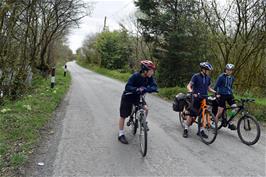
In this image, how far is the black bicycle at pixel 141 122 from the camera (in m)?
6.15

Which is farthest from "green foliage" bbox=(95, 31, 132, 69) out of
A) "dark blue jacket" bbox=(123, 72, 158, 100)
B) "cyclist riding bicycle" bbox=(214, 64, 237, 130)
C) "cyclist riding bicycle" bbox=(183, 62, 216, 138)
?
"dark blue jacket" bbox=(123, 72, 158, 100)

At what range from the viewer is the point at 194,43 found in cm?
1792

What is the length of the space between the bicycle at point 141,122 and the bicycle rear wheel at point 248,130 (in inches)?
98.1

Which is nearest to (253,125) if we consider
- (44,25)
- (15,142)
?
(15,142)

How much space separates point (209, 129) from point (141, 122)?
1.82 meters

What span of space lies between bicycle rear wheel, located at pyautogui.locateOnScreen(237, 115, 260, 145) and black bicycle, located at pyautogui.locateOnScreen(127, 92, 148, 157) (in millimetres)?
2491

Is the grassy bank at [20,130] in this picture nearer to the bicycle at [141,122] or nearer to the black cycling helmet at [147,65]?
the bicycle at [141,122]

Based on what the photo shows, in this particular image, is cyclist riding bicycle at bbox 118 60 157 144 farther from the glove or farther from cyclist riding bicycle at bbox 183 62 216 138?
cyclist riding bicycle at bbox 183 62 216 138

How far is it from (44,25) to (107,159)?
18957mm

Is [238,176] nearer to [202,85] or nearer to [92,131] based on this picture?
[202,85]

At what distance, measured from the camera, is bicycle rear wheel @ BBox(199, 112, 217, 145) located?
23.3 feet

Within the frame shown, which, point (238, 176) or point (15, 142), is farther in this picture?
point (15, 142)

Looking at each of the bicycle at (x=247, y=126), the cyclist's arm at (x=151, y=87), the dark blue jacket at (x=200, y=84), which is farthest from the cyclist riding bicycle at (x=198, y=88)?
the cyclist's arm at (x=151, y=87)

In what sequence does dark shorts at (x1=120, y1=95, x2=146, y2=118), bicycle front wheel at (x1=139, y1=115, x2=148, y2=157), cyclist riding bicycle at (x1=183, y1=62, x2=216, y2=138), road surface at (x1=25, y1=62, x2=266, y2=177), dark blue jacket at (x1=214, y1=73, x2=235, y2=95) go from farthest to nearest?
1. dark blue jacket at (x1=214, y1=73, x2=235, y2=95)
2. cyclist riding bicycle at (x1=183, y1=62, x2=216, y2=138)
3. dark shorts at (x1=120, y1=95, x2=146, y2=118)
4. bicycle front wheel at (x1=139, y1=115, x2=148, y2=157)
5. road surface at (x1=25, y1=62, x2=266, y2=177)
